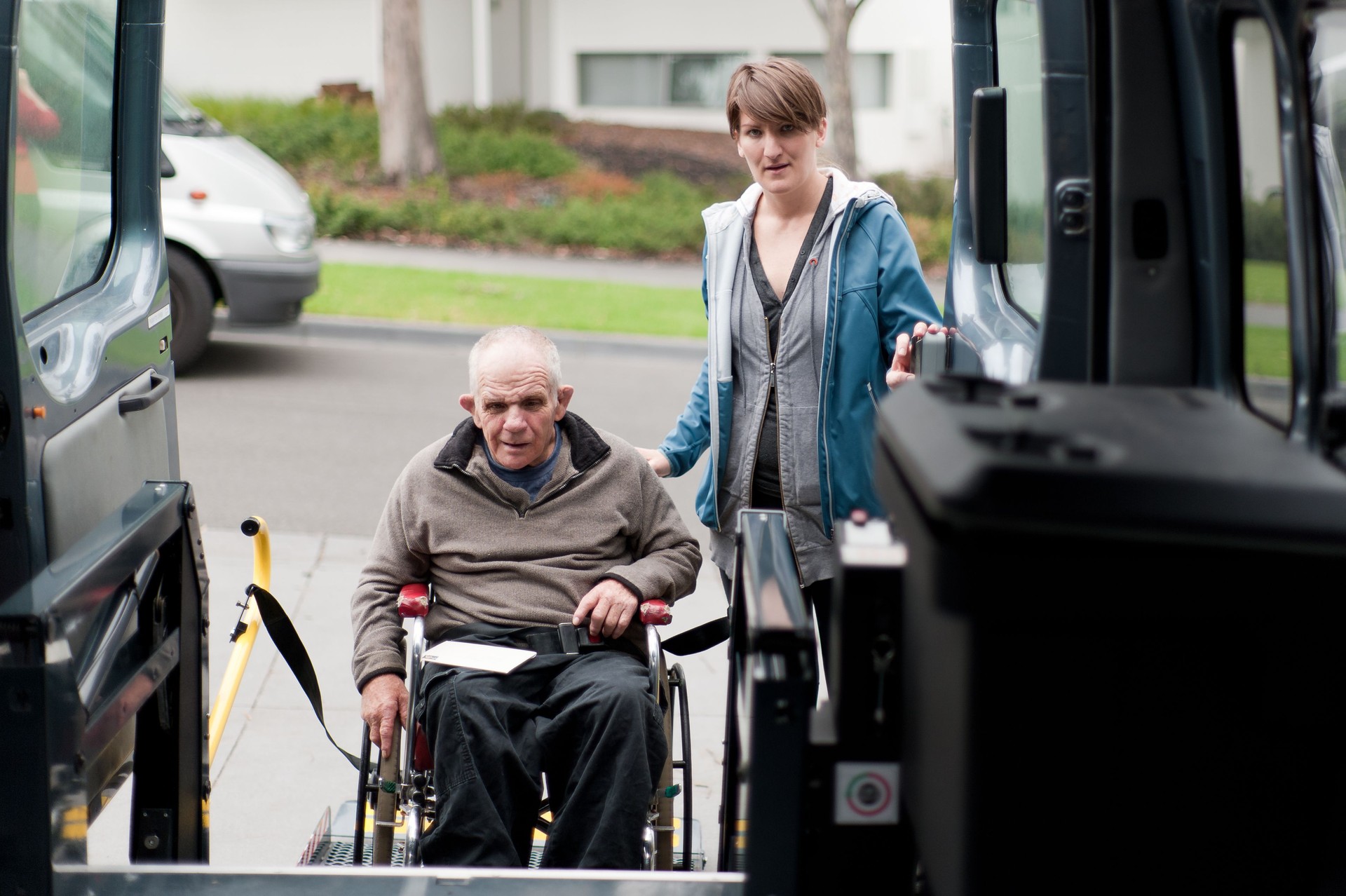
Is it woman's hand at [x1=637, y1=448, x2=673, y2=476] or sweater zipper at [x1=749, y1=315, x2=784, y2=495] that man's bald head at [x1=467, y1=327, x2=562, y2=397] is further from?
sweater zipper at [x1=749, y1=315, x2=784, y2=495]

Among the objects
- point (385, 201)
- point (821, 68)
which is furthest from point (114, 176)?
point (821, 68)

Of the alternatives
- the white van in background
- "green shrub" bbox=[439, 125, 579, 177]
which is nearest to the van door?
the white van in background

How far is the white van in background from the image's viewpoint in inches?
353

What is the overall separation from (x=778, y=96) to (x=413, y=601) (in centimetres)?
142

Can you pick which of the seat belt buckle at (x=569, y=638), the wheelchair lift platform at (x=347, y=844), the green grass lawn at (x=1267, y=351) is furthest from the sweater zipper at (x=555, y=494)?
the green grass lawn at (x=1267, y=351)

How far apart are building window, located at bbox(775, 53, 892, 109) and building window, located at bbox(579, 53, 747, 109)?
1.57m

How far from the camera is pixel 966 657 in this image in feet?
5.10

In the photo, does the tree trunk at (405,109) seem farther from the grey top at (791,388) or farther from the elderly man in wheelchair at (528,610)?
the elderly man in wheelchair at (528,610)

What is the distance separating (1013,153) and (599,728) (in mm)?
1566


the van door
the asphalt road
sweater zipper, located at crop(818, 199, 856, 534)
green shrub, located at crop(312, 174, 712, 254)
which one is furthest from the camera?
green shrub, located at crop(312, 174, 712, 254)

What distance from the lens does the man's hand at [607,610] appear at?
3.11m

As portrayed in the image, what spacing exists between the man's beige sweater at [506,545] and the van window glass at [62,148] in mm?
849

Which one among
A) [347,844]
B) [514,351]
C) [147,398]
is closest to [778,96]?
[514,351]

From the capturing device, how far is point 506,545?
10.5ft
